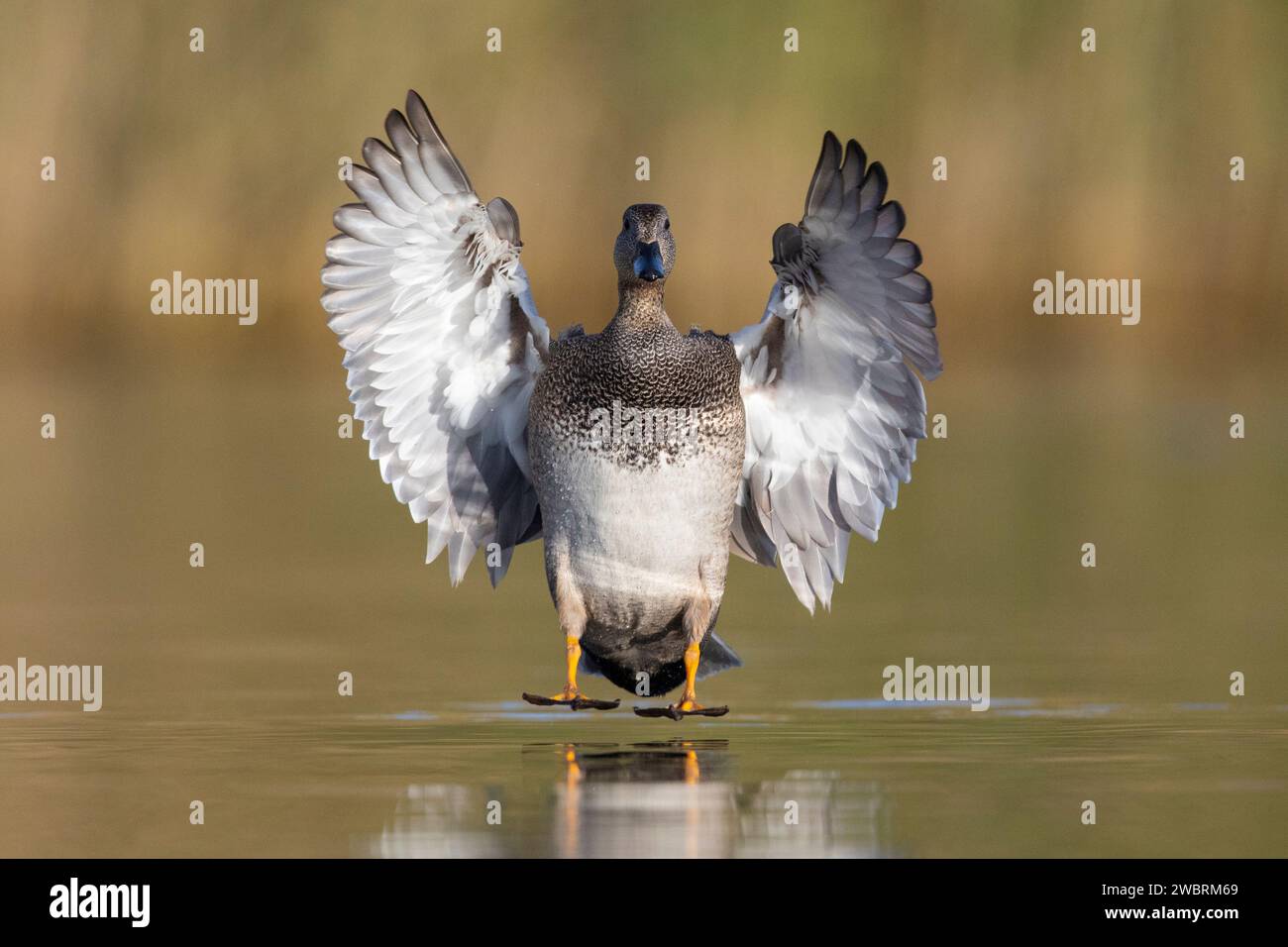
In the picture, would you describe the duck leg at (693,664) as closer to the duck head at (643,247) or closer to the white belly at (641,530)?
the white belly at (641,530)

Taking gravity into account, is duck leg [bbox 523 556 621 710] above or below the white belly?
below

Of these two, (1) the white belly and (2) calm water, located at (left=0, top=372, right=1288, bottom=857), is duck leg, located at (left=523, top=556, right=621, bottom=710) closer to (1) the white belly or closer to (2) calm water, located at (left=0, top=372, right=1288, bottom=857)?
(1) the white belly

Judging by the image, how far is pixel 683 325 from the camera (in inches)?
1085

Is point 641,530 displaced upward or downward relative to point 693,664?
upward

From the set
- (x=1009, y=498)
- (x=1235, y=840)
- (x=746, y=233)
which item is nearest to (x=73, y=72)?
(x=746, y=233)

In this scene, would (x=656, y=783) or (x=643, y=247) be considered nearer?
(x=656, y=783)

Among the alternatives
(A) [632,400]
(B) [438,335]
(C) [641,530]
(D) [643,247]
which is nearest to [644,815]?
(C) [641,530]

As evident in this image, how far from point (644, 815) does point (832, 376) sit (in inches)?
106

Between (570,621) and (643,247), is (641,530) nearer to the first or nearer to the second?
(570,621)

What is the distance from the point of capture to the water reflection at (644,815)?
24.9ft

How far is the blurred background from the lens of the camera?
924 centimetres

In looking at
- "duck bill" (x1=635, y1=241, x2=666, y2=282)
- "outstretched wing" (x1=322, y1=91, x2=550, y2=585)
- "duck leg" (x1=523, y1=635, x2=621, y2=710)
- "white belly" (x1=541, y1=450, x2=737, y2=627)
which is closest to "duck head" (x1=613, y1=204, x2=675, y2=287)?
"duck bill" (x1=635, y1=241, x2=666, y2=282)

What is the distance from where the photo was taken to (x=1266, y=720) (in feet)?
31.7

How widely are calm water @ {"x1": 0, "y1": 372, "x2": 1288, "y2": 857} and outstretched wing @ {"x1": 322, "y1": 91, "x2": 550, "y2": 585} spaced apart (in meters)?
0.85
